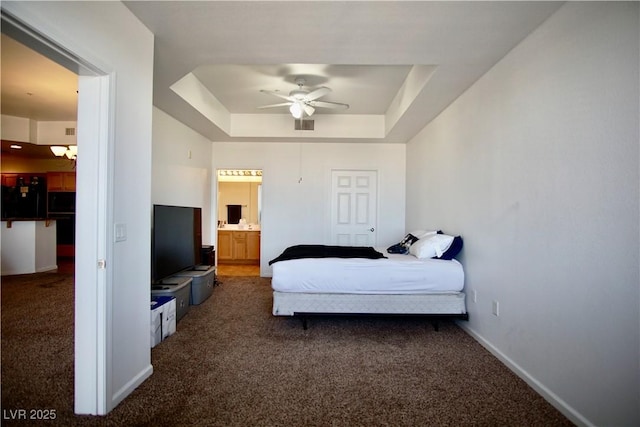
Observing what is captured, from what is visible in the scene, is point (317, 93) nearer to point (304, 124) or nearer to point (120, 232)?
point (304, 124)

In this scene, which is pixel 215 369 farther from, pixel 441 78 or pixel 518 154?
pixel 441 78

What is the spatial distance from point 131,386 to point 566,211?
2.99 meters

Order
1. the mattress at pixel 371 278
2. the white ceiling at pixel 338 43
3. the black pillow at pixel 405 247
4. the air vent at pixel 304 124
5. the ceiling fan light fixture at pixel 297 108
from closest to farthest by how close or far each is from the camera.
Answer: the white ceiling at pixel 338 43
the mattress at pixel 371 278
the ceiling fan light fixture at pixel 297 108
the black pillow at pixel 405 247
the air vent at pixel 304 124

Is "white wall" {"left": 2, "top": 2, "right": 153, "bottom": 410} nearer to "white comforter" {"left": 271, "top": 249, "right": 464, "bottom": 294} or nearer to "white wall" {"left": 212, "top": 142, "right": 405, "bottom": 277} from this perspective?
"white comforter" {"left": 271, "top": 249, "right": 464, "bottom": 294}

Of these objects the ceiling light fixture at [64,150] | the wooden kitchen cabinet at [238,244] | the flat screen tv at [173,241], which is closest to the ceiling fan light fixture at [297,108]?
the flat screen tv at [173,241]

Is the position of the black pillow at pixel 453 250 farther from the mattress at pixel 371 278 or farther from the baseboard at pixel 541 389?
the baseboard at pixel 541 389

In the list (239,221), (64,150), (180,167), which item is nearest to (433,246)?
(180,167)

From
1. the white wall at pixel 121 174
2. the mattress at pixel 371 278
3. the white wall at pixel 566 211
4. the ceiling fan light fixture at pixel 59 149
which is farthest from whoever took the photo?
the ceiling fan light fixture at pixel 59 149

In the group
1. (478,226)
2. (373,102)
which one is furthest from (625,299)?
(373,102)

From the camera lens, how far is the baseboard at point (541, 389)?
1708 millimetres

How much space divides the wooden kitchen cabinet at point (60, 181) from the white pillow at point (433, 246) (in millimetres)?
7637

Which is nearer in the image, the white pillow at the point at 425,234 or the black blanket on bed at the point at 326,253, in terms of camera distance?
the black blanket on bed at the point at 326,253

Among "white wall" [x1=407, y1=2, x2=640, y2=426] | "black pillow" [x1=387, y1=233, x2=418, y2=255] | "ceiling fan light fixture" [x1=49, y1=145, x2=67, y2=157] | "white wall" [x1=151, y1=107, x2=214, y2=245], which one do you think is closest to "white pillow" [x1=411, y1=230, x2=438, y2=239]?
"black pillow" [x1=387, y1=233, x2=418, y2=255]

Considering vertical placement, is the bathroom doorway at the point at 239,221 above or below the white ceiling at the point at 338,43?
below
